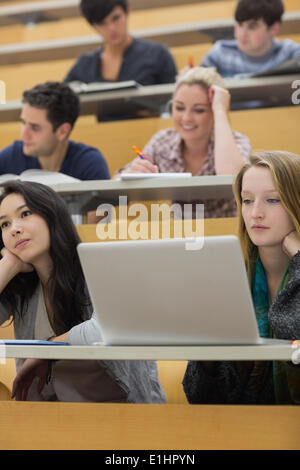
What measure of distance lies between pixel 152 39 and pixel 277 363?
1.64m

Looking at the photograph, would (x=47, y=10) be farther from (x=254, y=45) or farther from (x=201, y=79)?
(x=201, y=79)

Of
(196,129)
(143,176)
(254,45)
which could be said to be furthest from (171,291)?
(254,45)

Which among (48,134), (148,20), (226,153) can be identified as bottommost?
(226,153)

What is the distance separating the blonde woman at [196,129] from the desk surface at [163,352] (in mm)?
771

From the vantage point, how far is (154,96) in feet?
5.63

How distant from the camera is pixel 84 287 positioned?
3.57ft

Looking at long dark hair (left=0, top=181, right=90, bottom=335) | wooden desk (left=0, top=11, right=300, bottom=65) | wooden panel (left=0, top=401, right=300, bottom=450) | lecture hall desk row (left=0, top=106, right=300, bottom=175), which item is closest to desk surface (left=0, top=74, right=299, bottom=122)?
lecture hall desk row (left=0, top=106, right=300, bottom=175)

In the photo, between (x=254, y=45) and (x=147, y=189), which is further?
(x=254, y=45)

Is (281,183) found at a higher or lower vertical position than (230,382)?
higher

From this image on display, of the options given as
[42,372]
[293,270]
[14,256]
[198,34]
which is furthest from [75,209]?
[198,34]

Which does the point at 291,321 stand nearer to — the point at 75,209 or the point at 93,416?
the point at 93,416

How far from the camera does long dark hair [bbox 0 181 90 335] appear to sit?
1083mm

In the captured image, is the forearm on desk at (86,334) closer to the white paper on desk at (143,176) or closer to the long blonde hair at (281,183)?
the long blonde hair at (281,183)

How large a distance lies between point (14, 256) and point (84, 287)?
4.5 inches
